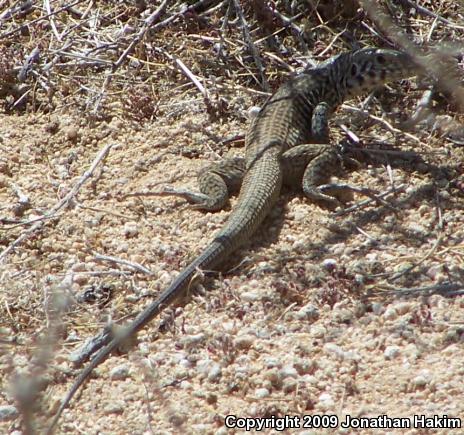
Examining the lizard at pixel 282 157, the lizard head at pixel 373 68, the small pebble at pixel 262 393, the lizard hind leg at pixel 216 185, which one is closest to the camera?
the small pebble at pixel 262 393

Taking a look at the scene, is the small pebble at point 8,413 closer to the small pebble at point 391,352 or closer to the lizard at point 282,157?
the lizard at point 282,157

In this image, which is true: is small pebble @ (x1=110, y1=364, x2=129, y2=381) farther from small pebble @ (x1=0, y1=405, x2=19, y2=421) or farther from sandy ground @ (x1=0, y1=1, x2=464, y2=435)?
small pebble @ (x1=0, y1=405, x2=19, y2=421)

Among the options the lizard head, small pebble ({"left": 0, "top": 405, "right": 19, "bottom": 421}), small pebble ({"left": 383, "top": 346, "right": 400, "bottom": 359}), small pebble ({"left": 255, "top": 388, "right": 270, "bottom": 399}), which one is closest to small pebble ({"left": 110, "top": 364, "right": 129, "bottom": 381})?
small pebble ({"left": 0, "top": 405, "right": 19, "bottom": 421})

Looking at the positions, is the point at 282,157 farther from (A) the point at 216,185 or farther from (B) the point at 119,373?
(B) the point at 119,373

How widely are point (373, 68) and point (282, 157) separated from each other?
0.94 metres

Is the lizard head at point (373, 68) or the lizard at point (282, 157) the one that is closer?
the lizard at point (282, 157)

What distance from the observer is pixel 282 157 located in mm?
5516

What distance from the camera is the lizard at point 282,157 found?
4637 mm

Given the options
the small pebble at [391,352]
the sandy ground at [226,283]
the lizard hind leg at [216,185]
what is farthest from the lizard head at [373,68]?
the small pebble at [391,352]

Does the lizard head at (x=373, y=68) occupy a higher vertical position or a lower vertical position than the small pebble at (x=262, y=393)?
higher

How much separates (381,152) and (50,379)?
2.50 metres

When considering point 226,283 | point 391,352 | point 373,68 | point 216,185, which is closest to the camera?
point 391,352

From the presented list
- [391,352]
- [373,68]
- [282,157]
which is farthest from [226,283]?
[373,68]

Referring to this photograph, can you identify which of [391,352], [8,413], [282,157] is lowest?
[391,352]
